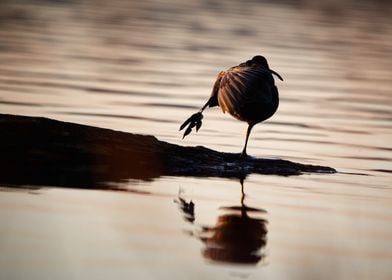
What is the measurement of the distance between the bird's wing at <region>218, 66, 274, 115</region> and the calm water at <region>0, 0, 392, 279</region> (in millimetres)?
918

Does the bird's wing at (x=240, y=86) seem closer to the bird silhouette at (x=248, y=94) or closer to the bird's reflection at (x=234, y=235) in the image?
the bird silhouette at (x=248, y=94)

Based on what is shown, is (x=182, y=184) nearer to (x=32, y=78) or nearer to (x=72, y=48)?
(x=32, y=78)

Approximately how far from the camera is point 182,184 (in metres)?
10.3

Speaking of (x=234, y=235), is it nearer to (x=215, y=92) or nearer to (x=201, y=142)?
(x=215, y=92)

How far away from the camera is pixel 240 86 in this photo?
1174cm

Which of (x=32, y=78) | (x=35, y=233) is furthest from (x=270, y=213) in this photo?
(x=32, y=78)

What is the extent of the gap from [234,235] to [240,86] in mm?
3559

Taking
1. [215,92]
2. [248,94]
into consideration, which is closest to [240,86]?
[248,94]

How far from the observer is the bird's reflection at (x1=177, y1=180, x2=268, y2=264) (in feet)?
25.2

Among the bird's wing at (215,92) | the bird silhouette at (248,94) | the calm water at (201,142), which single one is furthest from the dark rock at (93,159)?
the bird's wing at (215,92)

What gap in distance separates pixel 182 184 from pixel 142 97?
7428 millimetres

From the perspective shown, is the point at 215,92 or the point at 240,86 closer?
the point at 240,86

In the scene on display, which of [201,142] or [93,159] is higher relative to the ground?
[201,142]

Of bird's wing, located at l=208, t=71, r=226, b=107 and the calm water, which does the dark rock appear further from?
bird's wing, located at l=208, t=71, r=226, b=107
